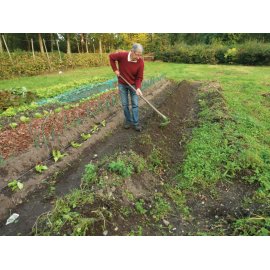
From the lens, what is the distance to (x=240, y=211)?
3025 mm

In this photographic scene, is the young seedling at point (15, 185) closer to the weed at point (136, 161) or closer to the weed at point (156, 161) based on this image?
the weed at point (136, 161)

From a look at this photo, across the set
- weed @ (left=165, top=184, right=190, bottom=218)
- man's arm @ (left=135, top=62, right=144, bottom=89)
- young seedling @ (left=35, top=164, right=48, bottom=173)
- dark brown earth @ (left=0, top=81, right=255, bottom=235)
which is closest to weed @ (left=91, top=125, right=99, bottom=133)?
dark brown earth @ (left=0, top=81, right=255, bottom=235)

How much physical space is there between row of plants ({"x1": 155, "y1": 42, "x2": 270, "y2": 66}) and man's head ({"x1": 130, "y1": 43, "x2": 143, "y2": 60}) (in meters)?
17.3

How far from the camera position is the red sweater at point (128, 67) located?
457cm

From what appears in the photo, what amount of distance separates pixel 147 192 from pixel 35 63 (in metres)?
14.0

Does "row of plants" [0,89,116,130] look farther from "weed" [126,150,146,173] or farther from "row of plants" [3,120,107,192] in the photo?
"weed" [126,150,146,173]

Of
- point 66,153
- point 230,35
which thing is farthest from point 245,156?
point 230,35

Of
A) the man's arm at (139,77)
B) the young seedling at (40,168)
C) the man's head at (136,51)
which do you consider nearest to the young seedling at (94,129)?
the man's arm at (139,77)

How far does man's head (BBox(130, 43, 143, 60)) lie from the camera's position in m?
4.20

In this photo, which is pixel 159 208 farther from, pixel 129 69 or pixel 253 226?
pixel 129 69

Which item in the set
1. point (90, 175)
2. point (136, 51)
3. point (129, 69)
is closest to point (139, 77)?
point (129, 69)

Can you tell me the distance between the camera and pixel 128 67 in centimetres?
460

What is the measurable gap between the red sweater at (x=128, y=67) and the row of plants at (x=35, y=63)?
10.9 m

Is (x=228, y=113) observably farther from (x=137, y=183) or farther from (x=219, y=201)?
(x=137, y=183)
